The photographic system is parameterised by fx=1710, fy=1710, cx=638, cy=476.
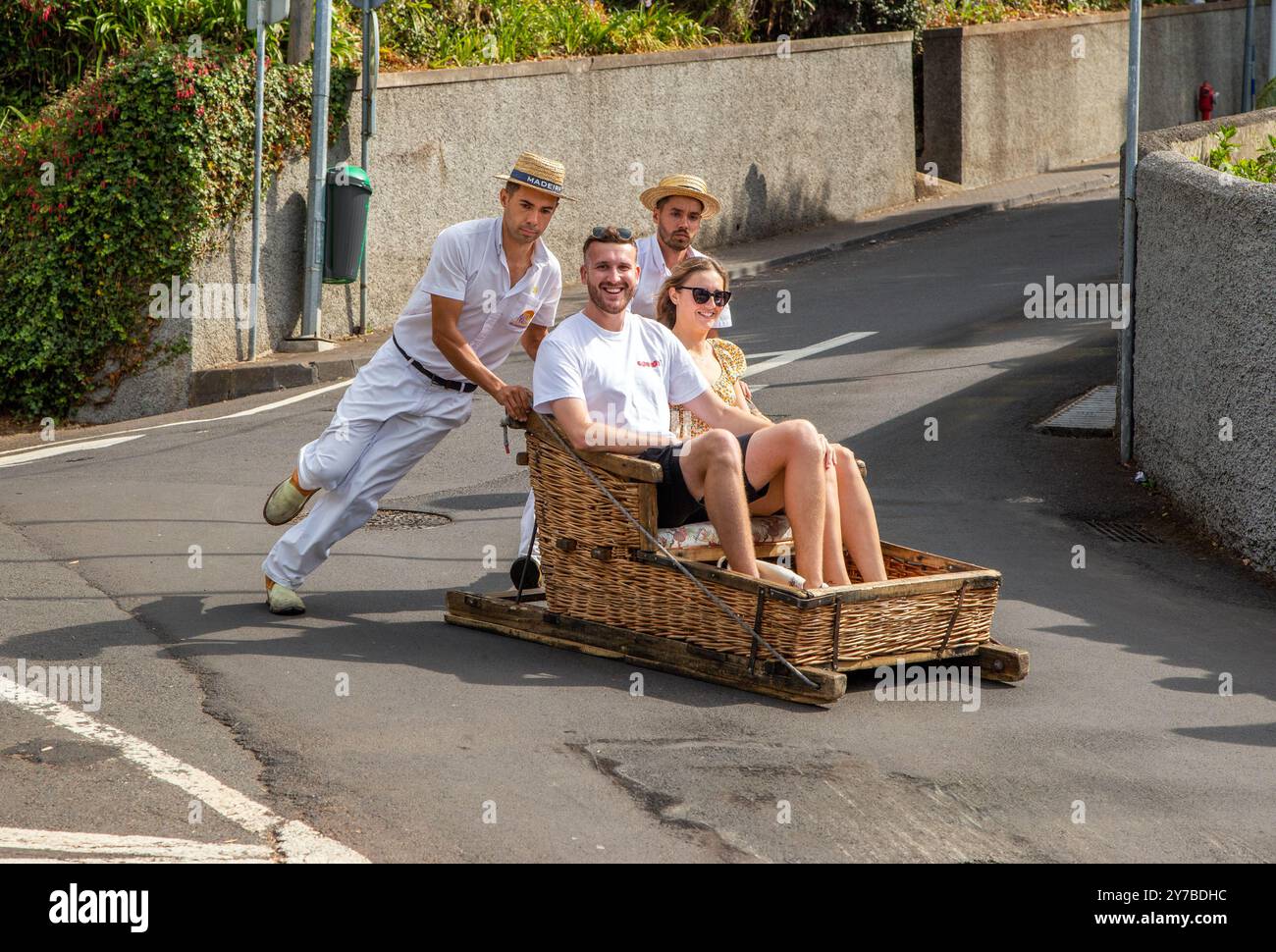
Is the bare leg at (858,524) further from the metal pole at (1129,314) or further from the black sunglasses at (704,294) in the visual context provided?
the metal pole at (1129,314)

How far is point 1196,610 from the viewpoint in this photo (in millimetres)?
7996

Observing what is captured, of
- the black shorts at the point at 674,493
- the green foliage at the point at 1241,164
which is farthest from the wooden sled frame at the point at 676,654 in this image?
the green foliage at the point at 1241,164

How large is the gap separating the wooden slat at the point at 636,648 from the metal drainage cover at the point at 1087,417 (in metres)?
5.62

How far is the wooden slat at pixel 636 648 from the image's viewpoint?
6.15 metres

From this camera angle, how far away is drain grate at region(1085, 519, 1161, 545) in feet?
30.7

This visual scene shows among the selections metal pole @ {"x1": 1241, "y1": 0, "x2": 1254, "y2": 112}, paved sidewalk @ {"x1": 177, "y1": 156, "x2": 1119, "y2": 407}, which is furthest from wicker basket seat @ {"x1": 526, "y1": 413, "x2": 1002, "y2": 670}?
metal pole @ {"x1": 1241, "y1": 0, "x2": 1254, "y2": 112}

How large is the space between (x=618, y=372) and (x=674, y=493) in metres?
0.57

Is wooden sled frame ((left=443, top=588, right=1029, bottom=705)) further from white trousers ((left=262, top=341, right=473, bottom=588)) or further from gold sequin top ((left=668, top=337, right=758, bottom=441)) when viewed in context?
gold sequin top ((left=668, top=337, right=758, bottom=441))

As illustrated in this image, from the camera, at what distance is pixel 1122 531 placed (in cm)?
952

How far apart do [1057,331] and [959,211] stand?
353 inches

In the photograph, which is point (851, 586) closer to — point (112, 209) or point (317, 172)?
point (112, 209)

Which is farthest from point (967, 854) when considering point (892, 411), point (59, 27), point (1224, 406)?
point (59, 27)

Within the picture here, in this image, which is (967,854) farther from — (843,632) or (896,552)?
(896,552)

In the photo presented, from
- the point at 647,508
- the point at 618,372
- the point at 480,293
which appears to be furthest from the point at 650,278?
the point at 647,508
